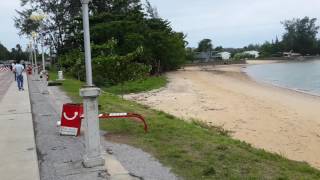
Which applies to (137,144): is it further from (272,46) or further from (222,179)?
(272,46)

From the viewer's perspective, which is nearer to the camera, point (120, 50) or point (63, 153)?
point (63, 153)

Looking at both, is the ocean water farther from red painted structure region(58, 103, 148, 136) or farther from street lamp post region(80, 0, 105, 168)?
street lamp post region(80, 0, 105, 168)

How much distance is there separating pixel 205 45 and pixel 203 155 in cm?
13744

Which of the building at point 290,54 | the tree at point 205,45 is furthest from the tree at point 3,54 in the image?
the building at point 290,54

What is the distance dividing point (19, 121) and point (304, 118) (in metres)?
13.1

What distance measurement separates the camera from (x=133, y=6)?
203 ft

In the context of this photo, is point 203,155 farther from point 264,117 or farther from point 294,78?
point 294,78

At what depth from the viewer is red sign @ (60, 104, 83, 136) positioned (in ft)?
34.6

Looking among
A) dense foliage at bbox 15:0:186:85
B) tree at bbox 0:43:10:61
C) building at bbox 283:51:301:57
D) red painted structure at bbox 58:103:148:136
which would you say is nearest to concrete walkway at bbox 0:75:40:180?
red painted structure at bbox 58:103:148:136

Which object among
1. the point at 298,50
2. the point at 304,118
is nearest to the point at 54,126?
the point at 304,118

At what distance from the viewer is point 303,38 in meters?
150

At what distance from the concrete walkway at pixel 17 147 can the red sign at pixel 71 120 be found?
2.32 feet

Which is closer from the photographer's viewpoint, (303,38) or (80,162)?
(80,162)

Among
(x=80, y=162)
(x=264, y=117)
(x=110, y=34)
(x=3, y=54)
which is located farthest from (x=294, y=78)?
(x=3, y=54)
